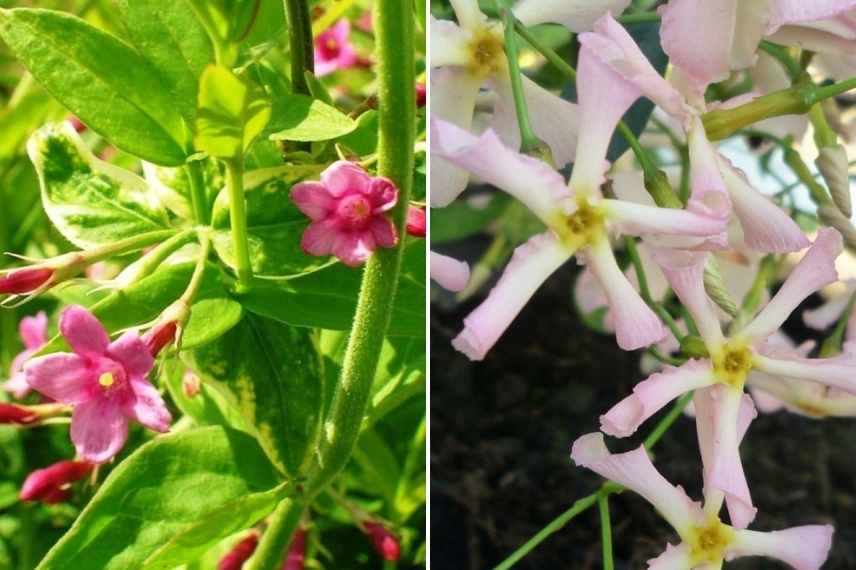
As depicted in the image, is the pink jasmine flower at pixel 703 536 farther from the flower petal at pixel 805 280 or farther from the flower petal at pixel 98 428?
the flower petal at pixel 98 428

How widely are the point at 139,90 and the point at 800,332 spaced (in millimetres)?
1051

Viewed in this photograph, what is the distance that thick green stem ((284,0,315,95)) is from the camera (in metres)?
0.53

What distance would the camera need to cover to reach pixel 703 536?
0.63m

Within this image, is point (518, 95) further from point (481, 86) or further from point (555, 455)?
point (555, 455)

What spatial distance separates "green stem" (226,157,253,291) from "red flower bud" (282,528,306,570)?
212mm

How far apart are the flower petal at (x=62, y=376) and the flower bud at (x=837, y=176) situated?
387mm

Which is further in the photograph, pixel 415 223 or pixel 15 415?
pixel 15 415

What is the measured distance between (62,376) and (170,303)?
0.23 feet

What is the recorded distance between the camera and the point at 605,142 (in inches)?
21.2

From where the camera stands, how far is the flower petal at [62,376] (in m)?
0.50

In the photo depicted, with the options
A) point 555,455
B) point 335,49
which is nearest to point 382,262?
point 335,49

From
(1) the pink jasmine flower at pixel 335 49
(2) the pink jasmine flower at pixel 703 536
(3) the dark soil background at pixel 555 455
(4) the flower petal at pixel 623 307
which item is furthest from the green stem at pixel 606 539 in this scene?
(3) the dark soil background at pixel 555 455

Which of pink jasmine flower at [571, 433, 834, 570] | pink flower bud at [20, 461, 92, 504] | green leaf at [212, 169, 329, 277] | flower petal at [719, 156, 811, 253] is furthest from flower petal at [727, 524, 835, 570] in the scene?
pink flower bud at [20, 461, 92, 504]

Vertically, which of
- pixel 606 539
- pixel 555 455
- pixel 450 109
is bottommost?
pixel 555 455
